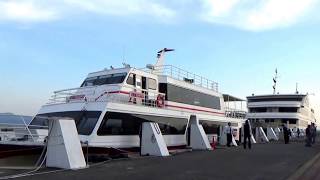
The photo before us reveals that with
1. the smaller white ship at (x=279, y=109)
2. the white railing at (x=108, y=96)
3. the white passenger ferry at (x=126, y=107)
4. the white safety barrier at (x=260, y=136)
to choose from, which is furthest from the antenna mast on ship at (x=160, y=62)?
the smaller white ship at (x=279, y=109)

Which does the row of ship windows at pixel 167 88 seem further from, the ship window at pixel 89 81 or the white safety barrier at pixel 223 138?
the white safety barrier at pixel 223 138

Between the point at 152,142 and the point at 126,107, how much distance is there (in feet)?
6.44

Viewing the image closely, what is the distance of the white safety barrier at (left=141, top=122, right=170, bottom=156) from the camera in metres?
21.6

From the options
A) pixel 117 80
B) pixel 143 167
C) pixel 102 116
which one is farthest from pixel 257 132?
pixel 143 167

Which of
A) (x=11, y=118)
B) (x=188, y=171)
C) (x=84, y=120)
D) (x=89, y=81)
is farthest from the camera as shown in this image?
(x=89, y=81)

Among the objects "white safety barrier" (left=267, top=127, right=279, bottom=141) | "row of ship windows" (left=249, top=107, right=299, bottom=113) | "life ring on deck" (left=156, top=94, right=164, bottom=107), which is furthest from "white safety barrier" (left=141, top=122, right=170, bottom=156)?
"row of ship windows" (left=249, top=107, right=299, bottom=113)

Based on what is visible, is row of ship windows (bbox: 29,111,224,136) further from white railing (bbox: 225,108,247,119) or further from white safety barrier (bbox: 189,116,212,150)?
white railing (bbox: 225,108,247,119)

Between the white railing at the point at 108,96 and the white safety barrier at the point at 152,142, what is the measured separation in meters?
1.75

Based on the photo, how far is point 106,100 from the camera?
2203 centimetres

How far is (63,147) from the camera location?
15.6m

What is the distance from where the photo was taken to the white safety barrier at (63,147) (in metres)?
15.5

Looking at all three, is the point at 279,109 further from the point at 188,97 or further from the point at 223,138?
the point at 188,97

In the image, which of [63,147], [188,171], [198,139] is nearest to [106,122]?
[63,147]

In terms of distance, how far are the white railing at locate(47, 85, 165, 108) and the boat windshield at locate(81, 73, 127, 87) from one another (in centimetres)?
69
